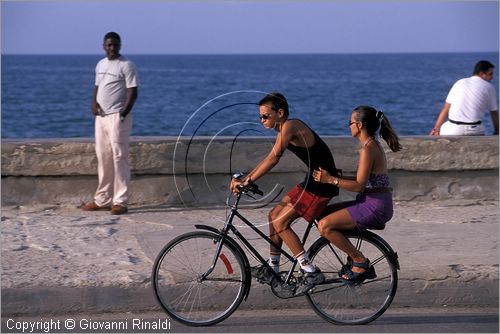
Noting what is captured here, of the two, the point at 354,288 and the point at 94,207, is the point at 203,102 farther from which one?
the point at 354,288

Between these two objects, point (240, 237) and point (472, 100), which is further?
point (472, 100)

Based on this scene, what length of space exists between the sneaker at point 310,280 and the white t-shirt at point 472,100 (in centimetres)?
467

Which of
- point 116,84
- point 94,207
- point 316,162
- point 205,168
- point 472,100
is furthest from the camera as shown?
point 472,100

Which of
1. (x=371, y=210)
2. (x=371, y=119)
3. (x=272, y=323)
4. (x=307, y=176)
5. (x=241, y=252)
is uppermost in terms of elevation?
(x=371, y=119)

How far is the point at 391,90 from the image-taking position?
8500 centimetres

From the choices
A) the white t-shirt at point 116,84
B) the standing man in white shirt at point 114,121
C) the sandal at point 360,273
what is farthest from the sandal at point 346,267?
the white t-shirt at point 116,84

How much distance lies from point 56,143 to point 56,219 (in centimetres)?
88

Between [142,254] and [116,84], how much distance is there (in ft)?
7.29

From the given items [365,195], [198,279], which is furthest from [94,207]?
[365,195]

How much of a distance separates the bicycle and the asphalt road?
0.31 ft

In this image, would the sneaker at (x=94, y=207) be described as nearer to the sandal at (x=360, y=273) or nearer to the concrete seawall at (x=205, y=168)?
the concrete seawall at (x=205, y=168)

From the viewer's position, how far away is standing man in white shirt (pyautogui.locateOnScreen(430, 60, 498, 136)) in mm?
10797

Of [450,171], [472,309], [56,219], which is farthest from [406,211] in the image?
[56,219]

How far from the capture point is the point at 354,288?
691cm
